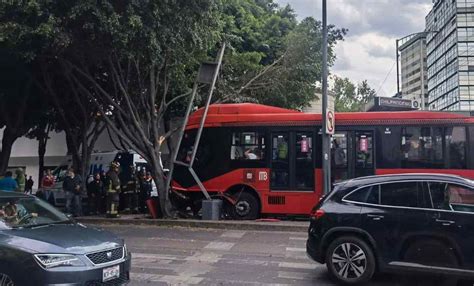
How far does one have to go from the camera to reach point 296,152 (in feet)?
48.5

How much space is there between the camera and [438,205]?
24.6ft

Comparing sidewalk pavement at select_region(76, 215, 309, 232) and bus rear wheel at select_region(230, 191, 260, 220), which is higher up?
bus rear wheel at select_region(230, 191, 260, 220)

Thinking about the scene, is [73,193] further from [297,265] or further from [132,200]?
[297,265]

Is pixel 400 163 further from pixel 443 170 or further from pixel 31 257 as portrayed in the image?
pixel 31 257

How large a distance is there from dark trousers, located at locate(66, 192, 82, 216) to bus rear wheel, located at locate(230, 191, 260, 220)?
5.43m

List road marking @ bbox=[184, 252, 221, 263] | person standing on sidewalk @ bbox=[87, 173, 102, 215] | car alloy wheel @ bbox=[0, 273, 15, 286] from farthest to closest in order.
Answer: person standing on sidewalk @ bbox=[87, 173, 102, 215] → road marking @ bbox=[184, 252, 221, 263] → car alloy wheel @ bbox=[0, 273, 15, 286]

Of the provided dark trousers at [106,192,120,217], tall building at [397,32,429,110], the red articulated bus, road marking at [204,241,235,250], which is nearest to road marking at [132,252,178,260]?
road marking at [204,241,235,250]

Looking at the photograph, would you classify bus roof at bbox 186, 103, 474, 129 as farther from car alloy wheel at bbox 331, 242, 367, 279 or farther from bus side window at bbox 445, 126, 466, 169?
car alloy wheel at bbox 331, 242, 367, 279

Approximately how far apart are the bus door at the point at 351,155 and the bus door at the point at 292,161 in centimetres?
66

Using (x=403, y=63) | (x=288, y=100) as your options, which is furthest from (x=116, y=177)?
(x=403, y=63)

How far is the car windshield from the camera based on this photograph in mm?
6655

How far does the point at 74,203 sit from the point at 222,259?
904 centimetres

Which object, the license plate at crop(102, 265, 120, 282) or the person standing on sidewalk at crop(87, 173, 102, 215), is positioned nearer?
the license plate at crop(102, 265, 120, 282)

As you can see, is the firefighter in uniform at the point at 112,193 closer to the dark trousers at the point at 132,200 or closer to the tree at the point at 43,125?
the dark trousers at the point at 132,200
